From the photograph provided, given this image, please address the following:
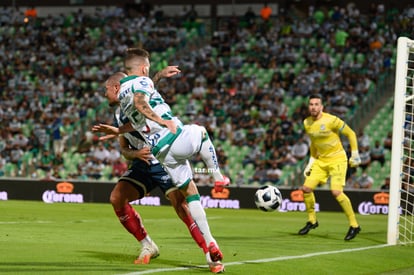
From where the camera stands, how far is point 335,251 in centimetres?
1312

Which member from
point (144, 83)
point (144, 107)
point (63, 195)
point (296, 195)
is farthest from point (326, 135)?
point (63, 195)

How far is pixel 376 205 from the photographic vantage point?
1025 inches

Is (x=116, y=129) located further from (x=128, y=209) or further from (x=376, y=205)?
(x=376, y=205)

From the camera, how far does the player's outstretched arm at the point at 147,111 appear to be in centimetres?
964

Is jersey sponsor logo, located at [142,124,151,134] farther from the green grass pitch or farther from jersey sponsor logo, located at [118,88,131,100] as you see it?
the green grass pitch

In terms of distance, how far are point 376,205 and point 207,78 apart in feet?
43.3

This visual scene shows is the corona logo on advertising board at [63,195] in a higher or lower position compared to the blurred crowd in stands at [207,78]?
lower

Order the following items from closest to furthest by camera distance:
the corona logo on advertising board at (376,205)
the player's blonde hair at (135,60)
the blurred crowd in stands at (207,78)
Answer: the player's blonde hair at (135,60), the corona logo on advertising board at (376,205), the blurred crowd in stands at (207,78)

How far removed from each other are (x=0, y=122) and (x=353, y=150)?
79.6 feet

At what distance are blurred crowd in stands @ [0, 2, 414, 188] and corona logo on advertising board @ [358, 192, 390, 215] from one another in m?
2.35

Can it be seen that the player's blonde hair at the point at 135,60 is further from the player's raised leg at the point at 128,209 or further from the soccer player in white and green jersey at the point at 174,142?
the player's raised leg at the point at 128,209

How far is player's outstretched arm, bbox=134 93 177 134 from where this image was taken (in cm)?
964

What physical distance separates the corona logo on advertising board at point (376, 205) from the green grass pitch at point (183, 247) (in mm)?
4184

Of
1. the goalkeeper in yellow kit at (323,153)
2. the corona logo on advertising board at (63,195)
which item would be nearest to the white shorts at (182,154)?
the goalkeeper in yellow kit at (323,153)
